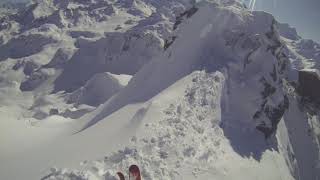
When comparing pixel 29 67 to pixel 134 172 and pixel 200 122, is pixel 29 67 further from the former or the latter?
pixel 134 172

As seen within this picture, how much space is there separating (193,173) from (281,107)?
8580mm

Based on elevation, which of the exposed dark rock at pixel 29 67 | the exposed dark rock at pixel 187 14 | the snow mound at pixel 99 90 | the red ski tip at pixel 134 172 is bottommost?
the exposed dark rock at pixel 29 67

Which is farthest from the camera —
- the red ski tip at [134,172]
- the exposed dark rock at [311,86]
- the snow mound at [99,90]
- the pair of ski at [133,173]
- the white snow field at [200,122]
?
the snow mound at [99,90]

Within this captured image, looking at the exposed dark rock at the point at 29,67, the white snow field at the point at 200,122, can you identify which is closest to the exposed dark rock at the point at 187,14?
the white snow field at the point at 200,122

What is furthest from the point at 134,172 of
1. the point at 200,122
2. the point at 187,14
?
the point at 187,14

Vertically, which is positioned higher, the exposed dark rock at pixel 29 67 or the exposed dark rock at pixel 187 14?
the exposed dark rock at pixel 187 14

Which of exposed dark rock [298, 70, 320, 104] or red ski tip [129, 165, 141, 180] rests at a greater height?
red ski tip [129, 165, 141, 180]

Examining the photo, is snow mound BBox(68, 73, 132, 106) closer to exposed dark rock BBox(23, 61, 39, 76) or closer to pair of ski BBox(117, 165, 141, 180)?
pair of ski BBox(117, 165, 141, 180)

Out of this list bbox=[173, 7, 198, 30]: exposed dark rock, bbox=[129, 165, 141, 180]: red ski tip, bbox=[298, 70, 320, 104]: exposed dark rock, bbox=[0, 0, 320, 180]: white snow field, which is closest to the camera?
bbox=[129, 165, 141, 180]: red ski tip

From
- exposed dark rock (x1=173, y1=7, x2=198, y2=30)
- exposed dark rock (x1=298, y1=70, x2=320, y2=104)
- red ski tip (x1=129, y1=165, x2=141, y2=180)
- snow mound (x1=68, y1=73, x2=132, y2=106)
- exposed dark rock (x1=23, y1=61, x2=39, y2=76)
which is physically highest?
exposed dark rock (x1=173, y1=7, x2=198, y2=30)

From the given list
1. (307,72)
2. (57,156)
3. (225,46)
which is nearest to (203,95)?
(225,46)

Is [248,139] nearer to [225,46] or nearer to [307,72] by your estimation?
[225,46]

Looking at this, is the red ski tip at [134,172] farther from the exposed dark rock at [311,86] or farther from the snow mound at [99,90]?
the snow mound at [99,90]

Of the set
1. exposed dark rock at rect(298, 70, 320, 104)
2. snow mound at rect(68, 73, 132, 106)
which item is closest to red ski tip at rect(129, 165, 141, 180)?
exposed dark rock at rect(298, 70, 320, 104)
